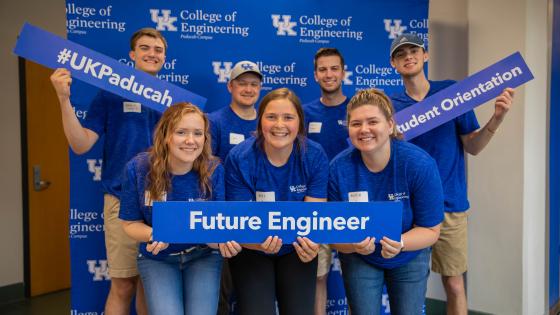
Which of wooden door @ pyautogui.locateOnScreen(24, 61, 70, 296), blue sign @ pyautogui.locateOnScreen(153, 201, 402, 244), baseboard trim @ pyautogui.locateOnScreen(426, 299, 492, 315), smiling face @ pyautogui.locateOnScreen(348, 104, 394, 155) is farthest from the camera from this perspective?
wooden door @ pyautogui.locateOnScreen(24, 61, 70, 296)

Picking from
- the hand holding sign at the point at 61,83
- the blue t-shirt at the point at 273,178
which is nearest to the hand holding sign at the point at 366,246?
the blue t-shirt at the point at 273,178

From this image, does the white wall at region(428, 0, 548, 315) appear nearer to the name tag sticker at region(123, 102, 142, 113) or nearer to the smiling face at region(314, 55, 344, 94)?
the smiling face at region(314, 55, 344, 94)

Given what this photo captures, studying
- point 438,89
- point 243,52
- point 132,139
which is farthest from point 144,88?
point 438,89

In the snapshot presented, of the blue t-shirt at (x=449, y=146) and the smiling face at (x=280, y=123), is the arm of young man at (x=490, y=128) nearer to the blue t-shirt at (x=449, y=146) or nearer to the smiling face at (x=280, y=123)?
the blue t-shirt at (x=449, y=146)

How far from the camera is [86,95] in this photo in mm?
3336

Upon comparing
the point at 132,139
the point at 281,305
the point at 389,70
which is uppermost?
the point at 389,70

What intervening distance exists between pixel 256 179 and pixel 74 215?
1.78 metres

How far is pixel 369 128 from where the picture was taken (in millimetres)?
2102

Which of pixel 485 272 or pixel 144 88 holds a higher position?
pixel 144 88

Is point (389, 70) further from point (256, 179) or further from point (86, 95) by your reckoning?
point (86, 95)

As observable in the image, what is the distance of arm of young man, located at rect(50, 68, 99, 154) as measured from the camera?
8.34 feet

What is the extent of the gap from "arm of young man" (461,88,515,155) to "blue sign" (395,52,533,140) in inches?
3.7

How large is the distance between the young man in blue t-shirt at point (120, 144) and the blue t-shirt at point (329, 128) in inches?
40.7

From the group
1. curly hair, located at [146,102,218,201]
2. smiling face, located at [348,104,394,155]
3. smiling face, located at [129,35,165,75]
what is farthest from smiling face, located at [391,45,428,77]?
smiling face, located at [129,35,165,75]
